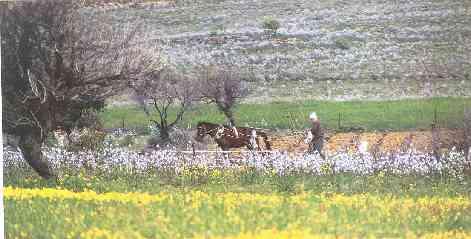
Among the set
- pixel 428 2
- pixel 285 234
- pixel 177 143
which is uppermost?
pixel 428 2

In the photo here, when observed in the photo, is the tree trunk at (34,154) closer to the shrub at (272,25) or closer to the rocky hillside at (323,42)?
the rocky hillside at (323,42)

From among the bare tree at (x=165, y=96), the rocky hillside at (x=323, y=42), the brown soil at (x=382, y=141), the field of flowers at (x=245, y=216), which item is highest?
the rocky hillside at (x=323, y=42)

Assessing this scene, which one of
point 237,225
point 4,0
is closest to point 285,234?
point 237,225

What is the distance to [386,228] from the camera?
4965mm

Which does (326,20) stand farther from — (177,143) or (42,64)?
(42,64)

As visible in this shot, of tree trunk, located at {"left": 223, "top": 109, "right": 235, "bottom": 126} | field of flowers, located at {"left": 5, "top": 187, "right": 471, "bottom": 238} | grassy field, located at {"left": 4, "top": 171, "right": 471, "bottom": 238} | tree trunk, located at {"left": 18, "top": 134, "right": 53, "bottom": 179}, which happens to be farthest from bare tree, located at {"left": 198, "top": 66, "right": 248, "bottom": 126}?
tree trunk, located at {"left": 18, "top": 134, "right": 53, "bottom": 179}

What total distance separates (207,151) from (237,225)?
0.61 metres

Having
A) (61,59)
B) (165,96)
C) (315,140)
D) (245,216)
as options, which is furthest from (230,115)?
(61,59)

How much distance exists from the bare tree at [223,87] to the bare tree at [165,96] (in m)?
0.07

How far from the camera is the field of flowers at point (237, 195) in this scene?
5.01 meters

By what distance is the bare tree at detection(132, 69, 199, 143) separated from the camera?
5.46 m

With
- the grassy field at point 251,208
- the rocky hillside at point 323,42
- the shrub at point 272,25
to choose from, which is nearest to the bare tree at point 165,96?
the rocky hillside at point 323,42

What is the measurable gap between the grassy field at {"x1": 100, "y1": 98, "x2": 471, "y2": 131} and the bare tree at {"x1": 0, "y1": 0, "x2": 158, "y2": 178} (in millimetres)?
228

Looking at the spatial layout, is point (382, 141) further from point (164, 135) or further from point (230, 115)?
point (164, 135)
